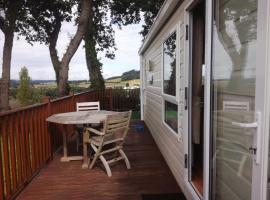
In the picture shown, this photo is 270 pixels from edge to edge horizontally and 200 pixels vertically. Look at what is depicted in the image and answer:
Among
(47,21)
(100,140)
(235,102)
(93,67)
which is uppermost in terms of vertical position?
(47,21)

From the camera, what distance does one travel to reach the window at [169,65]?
12.9 ft

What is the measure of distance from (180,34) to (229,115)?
70.3 inches

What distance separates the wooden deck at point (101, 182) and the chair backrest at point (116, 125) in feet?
1.73

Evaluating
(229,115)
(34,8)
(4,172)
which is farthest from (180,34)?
(34,8)

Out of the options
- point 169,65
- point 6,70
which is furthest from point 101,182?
point 6,70

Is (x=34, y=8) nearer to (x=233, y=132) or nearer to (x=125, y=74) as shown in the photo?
(x=125, y=74)

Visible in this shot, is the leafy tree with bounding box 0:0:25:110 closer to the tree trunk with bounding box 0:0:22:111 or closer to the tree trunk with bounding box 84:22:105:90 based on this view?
the tree trunk with bounding box 0:0:22:111

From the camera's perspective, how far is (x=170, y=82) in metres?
4.27

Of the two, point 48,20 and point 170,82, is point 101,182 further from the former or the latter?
point 48,20

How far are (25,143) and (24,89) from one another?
388 inches

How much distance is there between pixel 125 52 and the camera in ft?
57.9

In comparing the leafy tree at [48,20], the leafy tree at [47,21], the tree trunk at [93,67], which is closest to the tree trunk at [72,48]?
the tree trunk at [93,67]

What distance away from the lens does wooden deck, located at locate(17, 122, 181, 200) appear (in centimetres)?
329

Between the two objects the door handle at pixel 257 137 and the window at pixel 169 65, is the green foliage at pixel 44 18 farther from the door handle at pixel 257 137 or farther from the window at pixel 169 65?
the door handle at pixel 257 137
